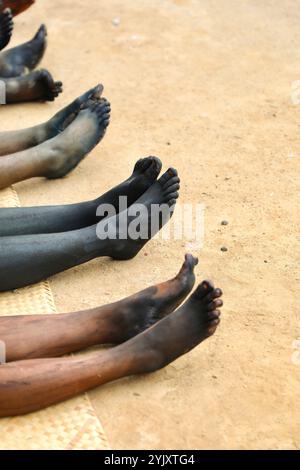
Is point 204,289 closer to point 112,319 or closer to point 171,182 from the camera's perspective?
point 112,319

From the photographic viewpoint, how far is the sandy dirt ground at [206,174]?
7.55ft

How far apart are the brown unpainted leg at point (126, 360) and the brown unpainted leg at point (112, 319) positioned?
108 millimetres

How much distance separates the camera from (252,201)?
131 inches

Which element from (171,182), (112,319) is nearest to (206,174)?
(171,182)

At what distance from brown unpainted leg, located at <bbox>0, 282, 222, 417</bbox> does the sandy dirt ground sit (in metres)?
0.08

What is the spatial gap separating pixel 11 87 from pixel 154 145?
815 millimetres

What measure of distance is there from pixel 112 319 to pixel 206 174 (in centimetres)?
119

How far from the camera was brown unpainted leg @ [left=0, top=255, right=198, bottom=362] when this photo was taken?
A: 7.96 feet

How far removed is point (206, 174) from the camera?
3514mm

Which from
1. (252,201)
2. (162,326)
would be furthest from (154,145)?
(162,326)

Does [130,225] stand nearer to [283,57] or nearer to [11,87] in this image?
[11,87]

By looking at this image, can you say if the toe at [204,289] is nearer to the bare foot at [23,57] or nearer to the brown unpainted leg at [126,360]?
the brown unpainted leg at [126,360]

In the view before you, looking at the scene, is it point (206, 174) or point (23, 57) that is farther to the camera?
point (23, 57)

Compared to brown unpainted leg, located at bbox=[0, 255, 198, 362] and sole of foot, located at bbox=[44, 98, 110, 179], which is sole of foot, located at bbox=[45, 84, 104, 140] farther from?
brown unpainted leg, located at bbox=[0, 255, 198, 362]
